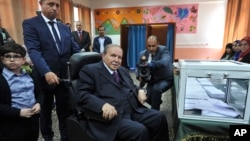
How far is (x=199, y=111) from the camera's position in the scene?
3.62 ft

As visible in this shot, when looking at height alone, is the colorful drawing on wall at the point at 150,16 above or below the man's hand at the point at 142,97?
above

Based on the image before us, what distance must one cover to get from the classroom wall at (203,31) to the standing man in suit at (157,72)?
3.81 meters

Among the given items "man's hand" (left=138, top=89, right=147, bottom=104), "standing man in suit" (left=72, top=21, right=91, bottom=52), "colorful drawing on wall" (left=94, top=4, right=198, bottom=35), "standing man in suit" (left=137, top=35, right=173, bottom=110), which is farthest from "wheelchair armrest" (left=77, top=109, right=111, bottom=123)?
"colorful drawing on wall" (left=94, top=4, right=198, bottom=35)

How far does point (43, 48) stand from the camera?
1.47 m

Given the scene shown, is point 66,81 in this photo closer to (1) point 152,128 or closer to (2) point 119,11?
(1) point 152,128

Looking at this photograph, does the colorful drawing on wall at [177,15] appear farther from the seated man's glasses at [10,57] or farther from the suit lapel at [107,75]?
the seated man's glasses at [10,57]

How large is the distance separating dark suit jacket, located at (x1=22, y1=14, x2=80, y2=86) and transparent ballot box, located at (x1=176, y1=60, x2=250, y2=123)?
0.99m

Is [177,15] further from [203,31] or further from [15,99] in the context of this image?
[15,99]

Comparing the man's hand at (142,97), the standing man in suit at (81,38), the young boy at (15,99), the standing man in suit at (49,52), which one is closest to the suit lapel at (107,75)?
the man's hand at (142,97)

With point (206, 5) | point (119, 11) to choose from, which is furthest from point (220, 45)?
point (119, 11)

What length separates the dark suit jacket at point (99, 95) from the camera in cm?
123

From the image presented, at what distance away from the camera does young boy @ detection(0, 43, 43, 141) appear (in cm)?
115

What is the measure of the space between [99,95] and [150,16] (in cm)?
519

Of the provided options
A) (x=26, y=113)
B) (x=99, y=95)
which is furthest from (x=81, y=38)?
(x=26, y=113)
